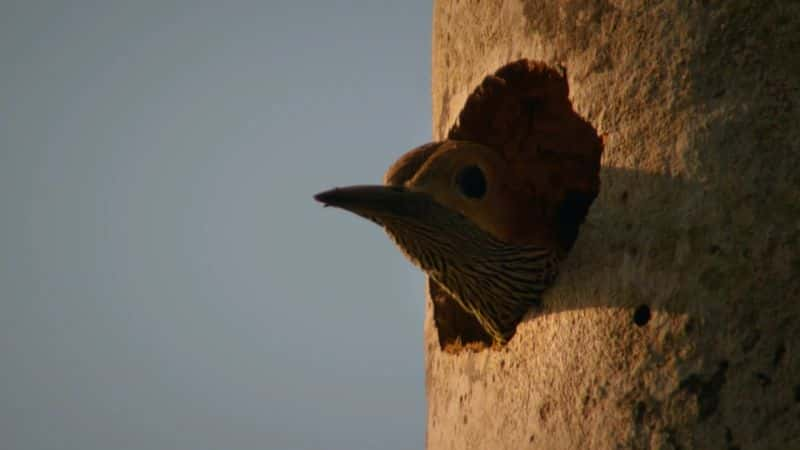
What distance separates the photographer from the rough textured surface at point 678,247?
2.99 m

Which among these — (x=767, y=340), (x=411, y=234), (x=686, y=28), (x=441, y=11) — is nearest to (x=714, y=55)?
(x=686, y=28)

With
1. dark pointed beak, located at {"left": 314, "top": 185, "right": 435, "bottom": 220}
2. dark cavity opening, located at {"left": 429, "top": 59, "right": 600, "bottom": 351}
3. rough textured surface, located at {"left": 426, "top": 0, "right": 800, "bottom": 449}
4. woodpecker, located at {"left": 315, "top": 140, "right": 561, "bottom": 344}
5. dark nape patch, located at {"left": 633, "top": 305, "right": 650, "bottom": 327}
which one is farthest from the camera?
dark cavity opening, located at {"left": 429, "top": 59, "right": 600, "bottom": 351}

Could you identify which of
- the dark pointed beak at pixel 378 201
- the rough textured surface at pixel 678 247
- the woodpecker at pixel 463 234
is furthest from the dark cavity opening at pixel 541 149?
the dark pointed beak at pixel 378 201

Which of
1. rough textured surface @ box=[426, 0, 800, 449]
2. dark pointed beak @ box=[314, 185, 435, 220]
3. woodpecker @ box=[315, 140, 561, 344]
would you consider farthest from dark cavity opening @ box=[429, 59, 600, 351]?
dark pointed beak @ box=[314, 185, 435, 220]

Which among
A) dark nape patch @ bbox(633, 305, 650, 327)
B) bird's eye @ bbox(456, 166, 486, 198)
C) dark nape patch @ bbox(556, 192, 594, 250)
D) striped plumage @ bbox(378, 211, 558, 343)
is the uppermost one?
bird's eye @ bbox(456, 166, 486, 198)

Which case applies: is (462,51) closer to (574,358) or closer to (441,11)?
(441,11)

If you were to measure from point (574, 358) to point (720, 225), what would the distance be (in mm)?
674

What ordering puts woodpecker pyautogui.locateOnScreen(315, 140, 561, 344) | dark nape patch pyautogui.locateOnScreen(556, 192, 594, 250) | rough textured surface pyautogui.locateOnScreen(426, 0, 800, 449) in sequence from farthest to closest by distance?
dark nape patch pyautogui.locateOnScreen(556, 192, 594, 250) < woodpecker pyautogui.locateOnScreen(315, 140, 561, 344) < rough textured surface pyautogui.locateOnScreen(426, 0, 800, 449)

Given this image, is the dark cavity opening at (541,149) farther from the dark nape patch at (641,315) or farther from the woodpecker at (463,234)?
the dark nape patch at (641,315)

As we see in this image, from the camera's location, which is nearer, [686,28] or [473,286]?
[686,28]

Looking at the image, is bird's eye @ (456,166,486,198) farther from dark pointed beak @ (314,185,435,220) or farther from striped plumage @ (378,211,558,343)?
dark pointed beak @ (314,185,435,220)

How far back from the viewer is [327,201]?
348cm

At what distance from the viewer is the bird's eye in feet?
12.8

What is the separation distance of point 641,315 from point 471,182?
100 cm
